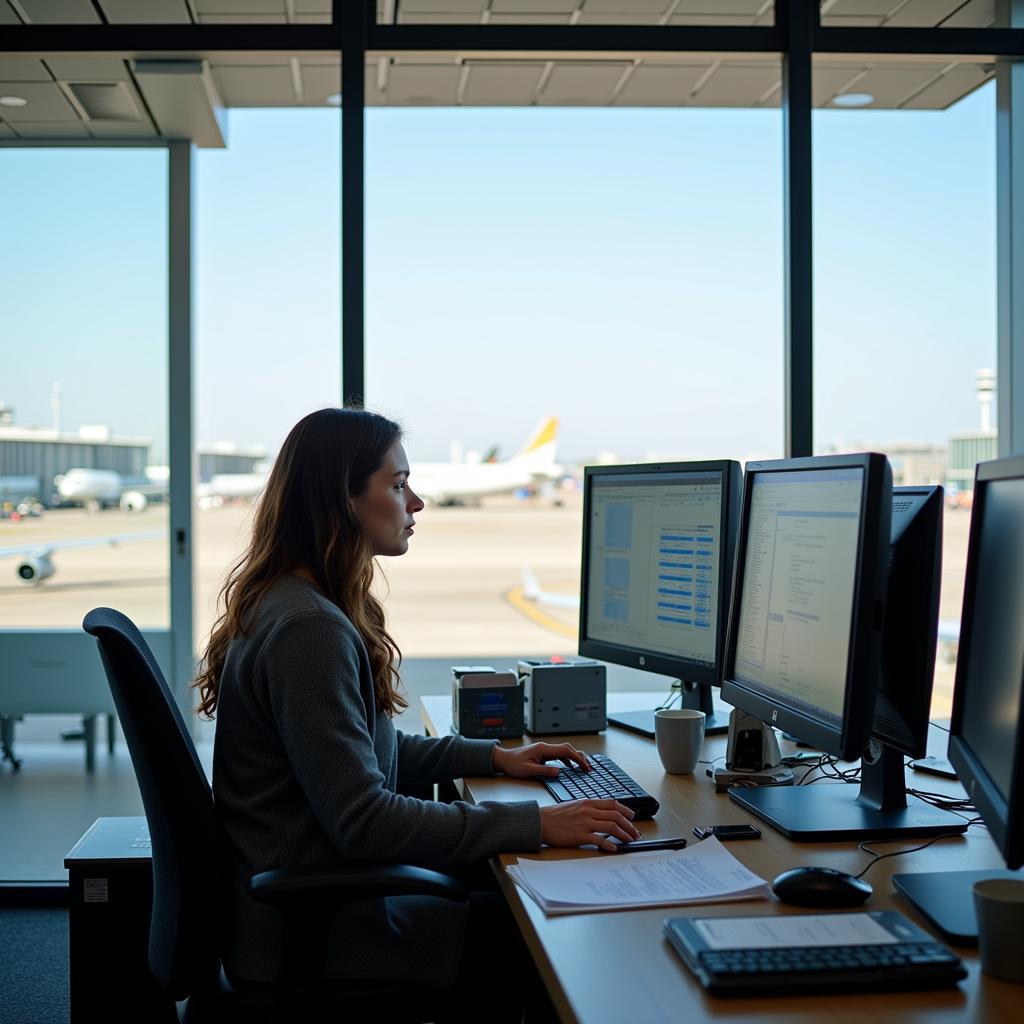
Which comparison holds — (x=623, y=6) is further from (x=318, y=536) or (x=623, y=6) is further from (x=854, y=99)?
(x=318, y=536)

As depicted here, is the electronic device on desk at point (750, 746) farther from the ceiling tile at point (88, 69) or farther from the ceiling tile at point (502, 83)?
the ceiling tile at point (88, 69)

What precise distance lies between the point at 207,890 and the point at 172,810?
0.39 ft

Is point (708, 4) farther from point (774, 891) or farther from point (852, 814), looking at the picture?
point (774, 891)

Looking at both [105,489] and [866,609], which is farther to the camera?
[105,489]

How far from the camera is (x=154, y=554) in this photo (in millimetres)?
3480

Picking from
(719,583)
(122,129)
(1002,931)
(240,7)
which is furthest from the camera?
(122,129)

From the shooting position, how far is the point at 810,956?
969mm

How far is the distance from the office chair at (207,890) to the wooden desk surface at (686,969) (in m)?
0.20

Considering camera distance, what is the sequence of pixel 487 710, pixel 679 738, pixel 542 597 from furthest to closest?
1. pixel 542 597
2. pixel 487 710
3. pixel 679 738

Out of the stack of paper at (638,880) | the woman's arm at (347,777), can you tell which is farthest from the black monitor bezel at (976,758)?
the woman's arm at (347,777)

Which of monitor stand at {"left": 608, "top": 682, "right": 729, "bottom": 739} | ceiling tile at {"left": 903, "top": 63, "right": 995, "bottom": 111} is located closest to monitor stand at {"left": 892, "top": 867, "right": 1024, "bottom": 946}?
monitor stand at {"left": 608, "top": 682, "right": 729, "bottom": 739}

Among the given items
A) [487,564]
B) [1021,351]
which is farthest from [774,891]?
[487,564]

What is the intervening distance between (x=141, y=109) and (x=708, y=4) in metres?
1.70

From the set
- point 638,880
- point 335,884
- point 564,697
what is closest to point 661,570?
point 564,697
